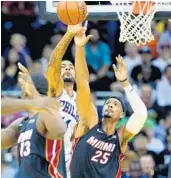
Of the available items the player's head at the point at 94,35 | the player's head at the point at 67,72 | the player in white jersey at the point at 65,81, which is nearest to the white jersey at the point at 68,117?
the player in white jersey at the point at 65,81

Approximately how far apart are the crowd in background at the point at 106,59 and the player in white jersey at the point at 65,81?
233cm

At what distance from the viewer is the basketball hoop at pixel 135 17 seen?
26.5ft

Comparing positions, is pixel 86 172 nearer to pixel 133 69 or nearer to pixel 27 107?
pixel 27 107

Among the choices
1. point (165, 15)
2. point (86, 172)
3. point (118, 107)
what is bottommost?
point (86, 172)

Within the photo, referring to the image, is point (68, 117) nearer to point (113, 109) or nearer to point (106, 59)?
point (113, 109)

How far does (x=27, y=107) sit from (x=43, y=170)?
1.42 meters

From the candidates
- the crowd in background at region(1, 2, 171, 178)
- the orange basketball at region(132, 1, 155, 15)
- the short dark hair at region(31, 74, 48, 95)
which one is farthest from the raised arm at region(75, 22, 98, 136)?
the crowd in background at region(1, 2, 171, 178)

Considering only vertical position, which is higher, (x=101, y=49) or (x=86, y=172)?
(x=101, y=49)

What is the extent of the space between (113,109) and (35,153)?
1.12 m

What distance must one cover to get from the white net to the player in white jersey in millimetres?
627

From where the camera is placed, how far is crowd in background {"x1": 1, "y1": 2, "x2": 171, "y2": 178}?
1048cm

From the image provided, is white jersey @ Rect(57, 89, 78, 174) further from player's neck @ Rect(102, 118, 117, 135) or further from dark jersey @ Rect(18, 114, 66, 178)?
dark jersey @ Rect(18, 114, 66, 178)

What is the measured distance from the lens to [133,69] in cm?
1113

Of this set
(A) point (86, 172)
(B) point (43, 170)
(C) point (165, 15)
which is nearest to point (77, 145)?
(A) point (86, 172)
